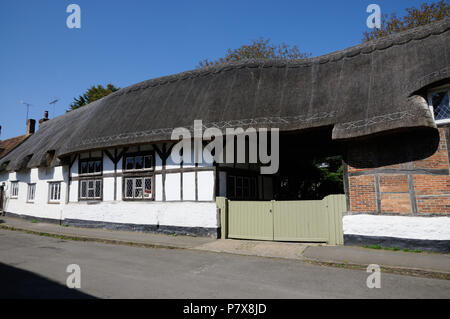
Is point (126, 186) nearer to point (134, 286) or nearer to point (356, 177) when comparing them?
point (134, 286)

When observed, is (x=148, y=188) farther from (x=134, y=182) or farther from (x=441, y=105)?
(x=441, y=105)

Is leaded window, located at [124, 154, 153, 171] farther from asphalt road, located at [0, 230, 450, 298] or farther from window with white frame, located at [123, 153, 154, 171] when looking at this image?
asphalt road, located at [0, 230, 450, 298]

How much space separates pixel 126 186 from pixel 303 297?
10.2 metres

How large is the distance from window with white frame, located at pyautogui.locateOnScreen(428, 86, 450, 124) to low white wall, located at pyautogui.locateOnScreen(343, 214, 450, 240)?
2837 millimetres

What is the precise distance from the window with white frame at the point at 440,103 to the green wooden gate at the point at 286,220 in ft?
11.5

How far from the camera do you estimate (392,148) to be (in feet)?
27.8

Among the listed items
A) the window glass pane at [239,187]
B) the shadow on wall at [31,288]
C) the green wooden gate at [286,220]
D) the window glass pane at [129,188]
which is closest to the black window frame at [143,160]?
the window glass pane at [129,188]

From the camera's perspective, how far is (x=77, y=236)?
1173cm

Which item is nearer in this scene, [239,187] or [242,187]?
[239,187]

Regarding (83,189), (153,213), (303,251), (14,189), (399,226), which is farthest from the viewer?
(14,189)

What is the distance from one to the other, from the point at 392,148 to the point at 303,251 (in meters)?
4.09

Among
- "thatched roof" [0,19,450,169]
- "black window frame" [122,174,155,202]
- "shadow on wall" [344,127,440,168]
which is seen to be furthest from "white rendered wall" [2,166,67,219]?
"shadow on wall" [344,127,440,168]

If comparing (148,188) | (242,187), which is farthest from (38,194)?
(242,187)
